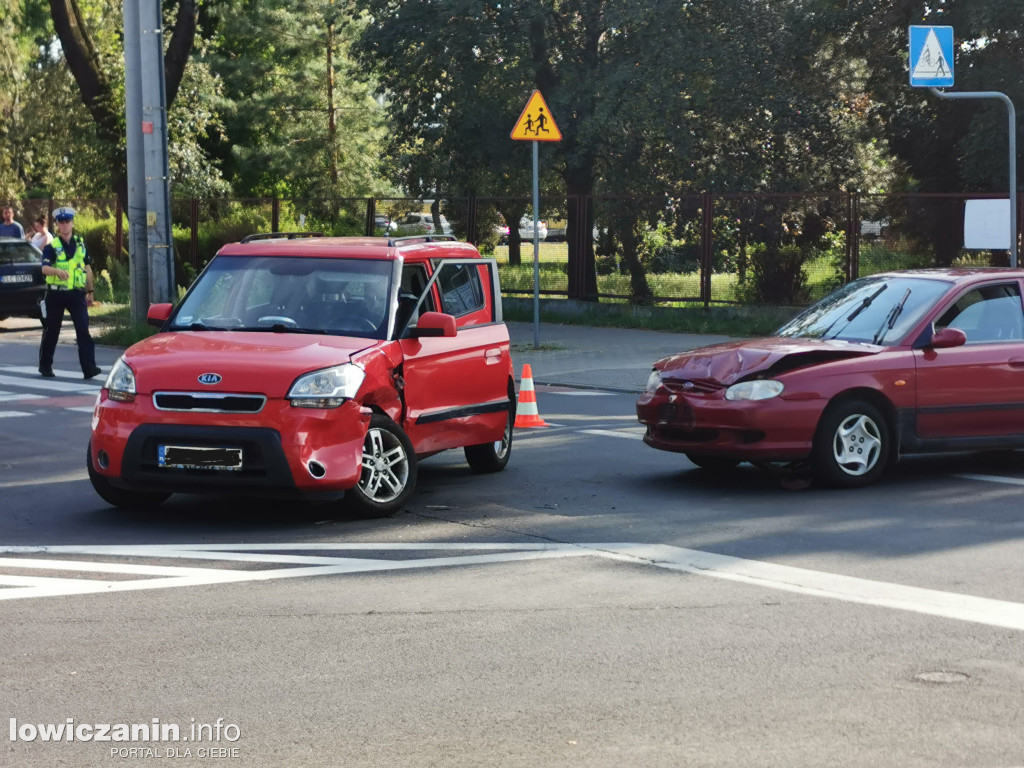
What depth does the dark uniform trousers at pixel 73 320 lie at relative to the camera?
18.5 meters

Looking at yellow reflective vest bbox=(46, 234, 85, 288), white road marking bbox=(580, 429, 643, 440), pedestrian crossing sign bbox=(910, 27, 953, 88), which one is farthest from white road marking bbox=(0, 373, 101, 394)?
pedestrian crossing sign bbox=(910, 27, 953, 88)

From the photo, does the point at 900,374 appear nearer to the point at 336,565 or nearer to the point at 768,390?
the point at 768,390

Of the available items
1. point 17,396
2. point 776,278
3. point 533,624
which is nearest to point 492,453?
point 533,624

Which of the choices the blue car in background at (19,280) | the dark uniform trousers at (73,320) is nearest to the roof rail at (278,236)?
the dark uniform trousers at (73,320)

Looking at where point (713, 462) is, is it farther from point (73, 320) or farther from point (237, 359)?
point (73, 320)

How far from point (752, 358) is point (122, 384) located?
4.19 meters

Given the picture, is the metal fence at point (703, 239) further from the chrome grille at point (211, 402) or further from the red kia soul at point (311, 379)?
the chrome grille at point (211, 402)

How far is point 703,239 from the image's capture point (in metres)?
26.5

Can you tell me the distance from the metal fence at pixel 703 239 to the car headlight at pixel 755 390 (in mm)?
13228

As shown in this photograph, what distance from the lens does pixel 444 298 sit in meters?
11.0

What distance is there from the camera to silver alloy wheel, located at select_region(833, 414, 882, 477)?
10836 millimetres

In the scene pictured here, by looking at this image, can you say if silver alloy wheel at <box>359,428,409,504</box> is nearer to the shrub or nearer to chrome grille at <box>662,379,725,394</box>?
chrome grille at <box>662,379,725,394</box>

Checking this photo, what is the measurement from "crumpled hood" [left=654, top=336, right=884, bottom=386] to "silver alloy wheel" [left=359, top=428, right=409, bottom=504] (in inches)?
90.8

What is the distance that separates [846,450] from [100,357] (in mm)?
13836
